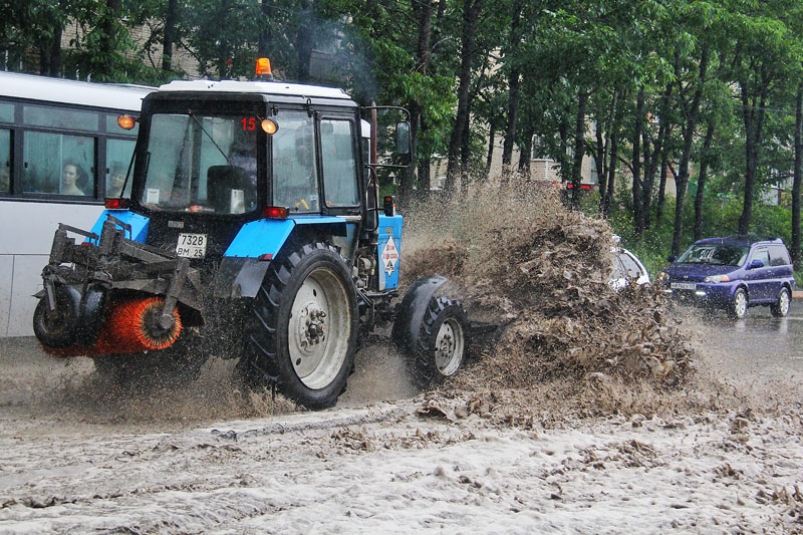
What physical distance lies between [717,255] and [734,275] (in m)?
1.14

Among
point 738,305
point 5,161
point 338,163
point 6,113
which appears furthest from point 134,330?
point 738,305

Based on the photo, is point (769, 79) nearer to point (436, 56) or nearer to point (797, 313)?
point (797, 313)

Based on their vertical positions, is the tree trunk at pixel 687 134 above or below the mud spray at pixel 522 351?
above

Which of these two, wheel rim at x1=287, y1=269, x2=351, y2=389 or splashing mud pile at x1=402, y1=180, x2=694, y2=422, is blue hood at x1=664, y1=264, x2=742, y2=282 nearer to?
splashing mud pile at x1=402, y1=180, x2=694, y2=422

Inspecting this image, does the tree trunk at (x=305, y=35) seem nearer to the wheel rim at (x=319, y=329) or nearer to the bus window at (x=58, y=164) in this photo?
the bus window at (x=58, y=164)

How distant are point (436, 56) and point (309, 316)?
1588cm

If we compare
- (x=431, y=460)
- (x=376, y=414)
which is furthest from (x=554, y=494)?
(x=376, y=414)

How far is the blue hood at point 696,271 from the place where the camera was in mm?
22484

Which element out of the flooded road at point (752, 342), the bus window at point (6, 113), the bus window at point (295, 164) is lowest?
the flooded road at point (752, 342)

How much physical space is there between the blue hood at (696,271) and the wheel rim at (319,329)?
1503cm

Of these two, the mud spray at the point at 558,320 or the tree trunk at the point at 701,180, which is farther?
the tree trunk at the point at 701,180

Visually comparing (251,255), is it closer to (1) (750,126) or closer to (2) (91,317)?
(2) (91,317)

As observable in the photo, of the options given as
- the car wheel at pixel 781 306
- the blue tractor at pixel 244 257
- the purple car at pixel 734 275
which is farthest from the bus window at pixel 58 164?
the car wheel at pixel 781 306

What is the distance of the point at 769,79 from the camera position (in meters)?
33.9
